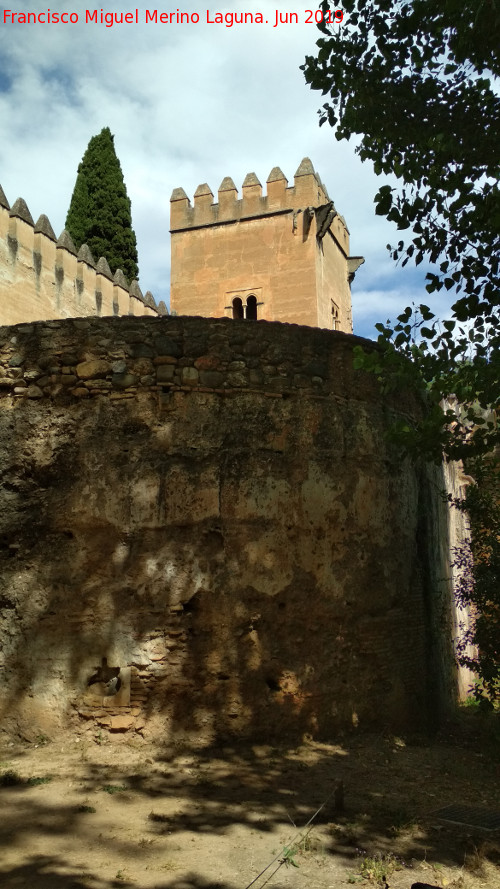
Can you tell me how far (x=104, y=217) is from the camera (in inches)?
1024

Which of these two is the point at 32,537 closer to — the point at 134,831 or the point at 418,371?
the point at 134,831

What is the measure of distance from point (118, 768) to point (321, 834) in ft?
5.88

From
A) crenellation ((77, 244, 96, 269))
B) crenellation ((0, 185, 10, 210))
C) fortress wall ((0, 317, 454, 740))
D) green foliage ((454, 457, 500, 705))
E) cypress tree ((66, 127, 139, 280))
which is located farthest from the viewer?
cypress tree ((66, 127, 139, 280))

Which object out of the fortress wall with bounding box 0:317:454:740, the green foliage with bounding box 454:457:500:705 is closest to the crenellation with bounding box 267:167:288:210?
the green foliage with bounding box 454:457:500:705

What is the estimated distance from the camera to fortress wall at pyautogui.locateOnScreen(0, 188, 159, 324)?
1930 cm

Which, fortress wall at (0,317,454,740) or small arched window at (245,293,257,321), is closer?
fortress wall at (0,317,454,740)

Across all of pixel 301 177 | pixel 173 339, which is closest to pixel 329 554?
pixel 173 339

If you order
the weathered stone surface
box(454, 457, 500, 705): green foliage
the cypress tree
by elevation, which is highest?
the cypress tree

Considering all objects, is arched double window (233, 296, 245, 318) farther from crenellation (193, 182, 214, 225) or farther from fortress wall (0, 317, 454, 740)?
fortress wall (0, 317, 454, 740)

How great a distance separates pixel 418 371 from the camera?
19.9 feet

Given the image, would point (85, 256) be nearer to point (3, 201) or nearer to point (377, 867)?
point (3, 201)

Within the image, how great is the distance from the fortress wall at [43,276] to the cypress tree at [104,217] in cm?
293

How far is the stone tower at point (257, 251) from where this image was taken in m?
24.9

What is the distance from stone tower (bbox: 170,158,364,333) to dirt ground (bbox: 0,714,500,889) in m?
19.7
